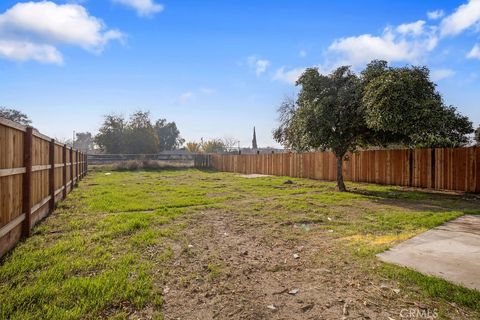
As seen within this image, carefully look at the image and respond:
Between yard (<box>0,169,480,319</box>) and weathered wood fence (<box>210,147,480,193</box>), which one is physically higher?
weathered wood fence (<box>210,147,480,193</box>)

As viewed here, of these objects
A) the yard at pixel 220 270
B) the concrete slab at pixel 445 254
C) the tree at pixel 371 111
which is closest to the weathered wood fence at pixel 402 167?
the tree at pixel 371 111

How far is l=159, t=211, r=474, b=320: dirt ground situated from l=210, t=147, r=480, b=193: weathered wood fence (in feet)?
26.2

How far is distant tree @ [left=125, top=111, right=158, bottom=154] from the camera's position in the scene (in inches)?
1405

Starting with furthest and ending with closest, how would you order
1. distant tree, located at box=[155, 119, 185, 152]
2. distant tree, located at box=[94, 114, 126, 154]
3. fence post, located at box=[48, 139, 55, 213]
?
distant tree, located at box=[155, 119, 185, 152] → distant tree, located at box=[94, 114, 126, 154] → fence post, located at box=[48, 139, 55, 213]

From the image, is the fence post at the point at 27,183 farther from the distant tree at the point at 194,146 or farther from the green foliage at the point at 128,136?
the distant tree at the point at 194,146

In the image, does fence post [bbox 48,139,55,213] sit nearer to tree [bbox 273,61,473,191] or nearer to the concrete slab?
the concrete slab

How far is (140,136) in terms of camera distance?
36094 mm

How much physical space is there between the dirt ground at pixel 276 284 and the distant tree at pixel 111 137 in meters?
34.2

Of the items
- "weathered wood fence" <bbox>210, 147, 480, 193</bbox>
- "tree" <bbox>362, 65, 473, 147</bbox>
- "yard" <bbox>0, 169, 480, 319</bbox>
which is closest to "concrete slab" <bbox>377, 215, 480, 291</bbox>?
"yard" <bbox>0, 169, 480, 319</bbox>

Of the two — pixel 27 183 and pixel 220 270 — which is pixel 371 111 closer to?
pixel 220 270

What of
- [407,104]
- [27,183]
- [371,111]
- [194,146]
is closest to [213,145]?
[194,146]

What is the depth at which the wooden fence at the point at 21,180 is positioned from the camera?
3.58 metres

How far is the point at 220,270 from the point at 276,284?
2.23 feet

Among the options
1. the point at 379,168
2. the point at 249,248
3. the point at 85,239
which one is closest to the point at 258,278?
the point at 249,248
